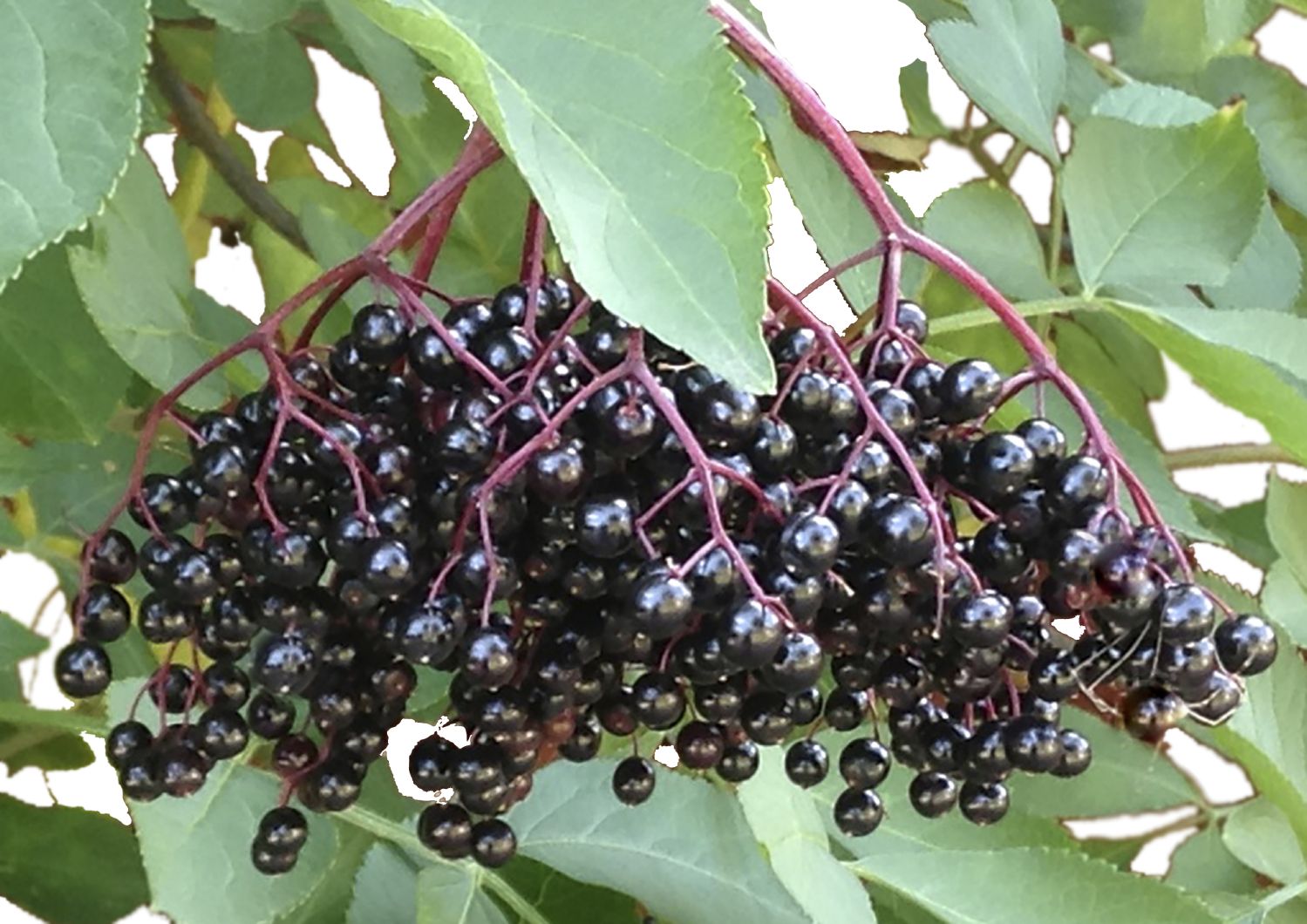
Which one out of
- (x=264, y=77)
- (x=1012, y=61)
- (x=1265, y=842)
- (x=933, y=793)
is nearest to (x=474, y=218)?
(x=264, y=77)

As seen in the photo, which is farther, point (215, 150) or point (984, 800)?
point (215, 150)

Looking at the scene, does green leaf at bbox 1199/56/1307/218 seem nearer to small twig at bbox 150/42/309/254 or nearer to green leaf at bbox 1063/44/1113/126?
green leaf at bbox 1063/44/1113/126

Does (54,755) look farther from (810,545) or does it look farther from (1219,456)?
(1219,456)

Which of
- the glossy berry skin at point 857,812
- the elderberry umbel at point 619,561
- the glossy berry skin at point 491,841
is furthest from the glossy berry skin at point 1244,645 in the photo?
the glossy berry skin at point 491,841

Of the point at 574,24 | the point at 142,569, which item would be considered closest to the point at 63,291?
the point at 142,569

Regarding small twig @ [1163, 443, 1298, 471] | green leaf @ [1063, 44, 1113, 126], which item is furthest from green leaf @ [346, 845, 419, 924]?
small twig @ [1163, 443, 1298, 471]

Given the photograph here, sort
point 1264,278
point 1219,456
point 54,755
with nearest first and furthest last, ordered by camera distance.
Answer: point 1264,278, point 54,755, point 1219,456

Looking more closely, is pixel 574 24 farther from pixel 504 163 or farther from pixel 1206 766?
pixel 1206 766

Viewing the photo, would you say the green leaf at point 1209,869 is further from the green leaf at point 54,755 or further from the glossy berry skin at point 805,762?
the green leaf at point 54,755
